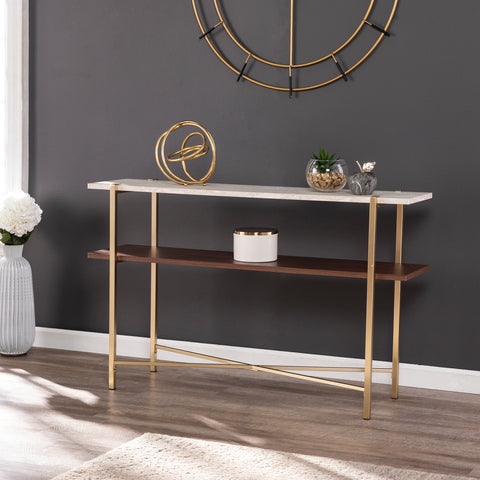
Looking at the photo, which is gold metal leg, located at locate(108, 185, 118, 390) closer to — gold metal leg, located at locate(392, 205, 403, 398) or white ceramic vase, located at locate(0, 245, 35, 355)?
white ceramic vase, located at locate(0, 245, 35, 355)

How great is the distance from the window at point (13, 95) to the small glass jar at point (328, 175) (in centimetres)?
179

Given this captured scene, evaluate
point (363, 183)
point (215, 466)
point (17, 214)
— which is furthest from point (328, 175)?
point (17, 214)

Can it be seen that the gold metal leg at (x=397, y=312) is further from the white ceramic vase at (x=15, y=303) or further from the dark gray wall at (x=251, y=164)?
the white ceramic vase at (x=15, y=303)

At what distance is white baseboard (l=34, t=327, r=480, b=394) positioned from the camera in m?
4.01

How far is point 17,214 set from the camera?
14.3 feet

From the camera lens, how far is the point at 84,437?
3268 millimetres

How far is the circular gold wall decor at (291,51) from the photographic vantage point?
3988mm

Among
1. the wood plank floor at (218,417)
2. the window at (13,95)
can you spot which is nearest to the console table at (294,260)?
the wood plank floor at (218,417)

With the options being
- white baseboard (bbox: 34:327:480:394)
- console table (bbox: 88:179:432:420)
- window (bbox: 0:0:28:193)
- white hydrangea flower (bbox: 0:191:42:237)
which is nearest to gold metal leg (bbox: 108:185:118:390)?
console table (bbox: 88:179:432:420)

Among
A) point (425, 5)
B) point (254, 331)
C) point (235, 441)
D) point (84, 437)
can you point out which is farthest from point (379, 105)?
point (84, 437)

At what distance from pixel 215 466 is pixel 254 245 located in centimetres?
105

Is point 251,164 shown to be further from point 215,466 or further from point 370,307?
point 215,466

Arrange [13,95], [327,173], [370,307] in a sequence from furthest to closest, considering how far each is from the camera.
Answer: [13,95] → [327,173] → [370,307]

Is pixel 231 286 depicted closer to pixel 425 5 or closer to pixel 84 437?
pixel 84 437
